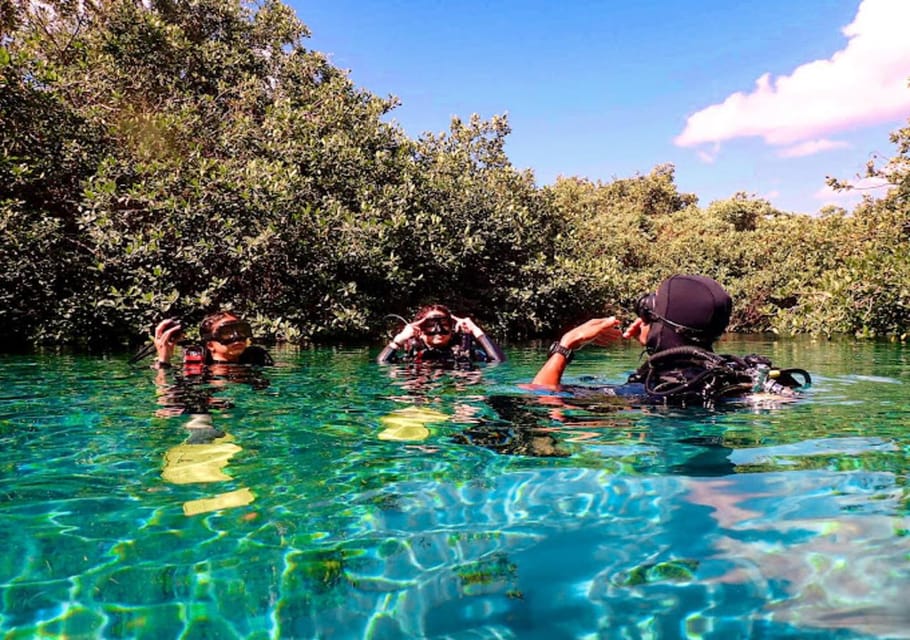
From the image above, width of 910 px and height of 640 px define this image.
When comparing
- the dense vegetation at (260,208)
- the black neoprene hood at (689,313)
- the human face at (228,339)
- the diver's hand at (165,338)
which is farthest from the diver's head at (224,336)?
the dense vegetation at (260,208)

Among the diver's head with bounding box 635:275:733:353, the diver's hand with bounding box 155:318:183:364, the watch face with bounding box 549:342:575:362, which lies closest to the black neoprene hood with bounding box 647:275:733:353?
the diver's head with bounding box 635:275:733:353

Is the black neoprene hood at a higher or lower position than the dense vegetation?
lower

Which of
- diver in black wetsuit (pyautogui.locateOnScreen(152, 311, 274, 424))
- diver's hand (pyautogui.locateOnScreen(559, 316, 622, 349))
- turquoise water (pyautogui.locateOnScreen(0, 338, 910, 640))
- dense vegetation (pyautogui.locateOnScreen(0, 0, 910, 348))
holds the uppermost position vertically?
dense vegetation (pyautogui.locateOnScreen(0, 0, 910, 348))

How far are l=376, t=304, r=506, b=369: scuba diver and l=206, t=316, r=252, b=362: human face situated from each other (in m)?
1.99

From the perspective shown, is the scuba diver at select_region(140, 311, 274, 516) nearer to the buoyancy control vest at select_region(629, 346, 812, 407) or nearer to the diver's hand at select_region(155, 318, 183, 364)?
the diver's hand at select_region(155, 318, 183, 364)

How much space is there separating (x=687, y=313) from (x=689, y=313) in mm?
13

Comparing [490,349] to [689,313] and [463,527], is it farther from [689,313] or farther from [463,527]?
[463,527]

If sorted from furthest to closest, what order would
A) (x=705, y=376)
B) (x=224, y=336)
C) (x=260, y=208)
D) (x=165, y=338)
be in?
(x=260, y=208), (x=165, y=338), (x=224, y=336), (x=705, y=376)

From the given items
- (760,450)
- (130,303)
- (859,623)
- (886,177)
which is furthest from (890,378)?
(130,303)

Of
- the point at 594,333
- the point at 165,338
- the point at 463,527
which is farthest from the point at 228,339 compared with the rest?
the point at 463,527

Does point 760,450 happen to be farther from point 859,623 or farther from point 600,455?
point 859,623

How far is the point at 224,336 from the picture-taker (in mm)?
7492

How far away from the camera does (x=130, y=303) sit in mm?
13391

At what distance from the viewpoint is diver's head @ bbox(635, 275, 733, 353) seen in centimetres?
431
